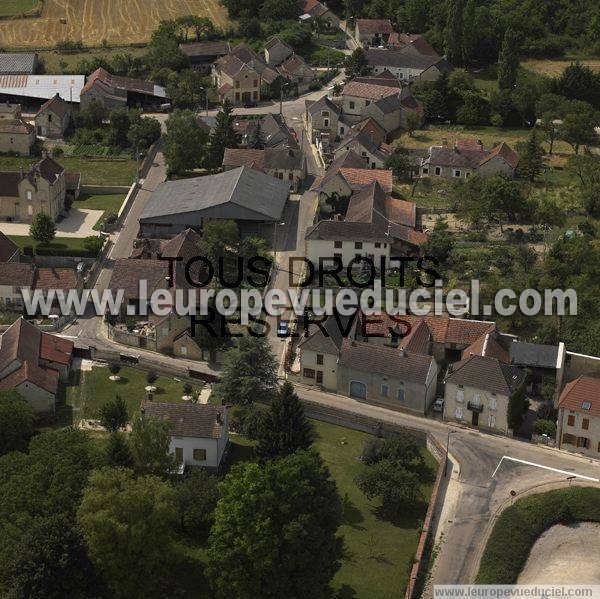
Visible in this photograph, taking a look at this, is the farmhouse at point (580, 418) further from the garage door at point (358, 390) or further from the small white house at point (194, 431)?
the small white house at point (194, 431)

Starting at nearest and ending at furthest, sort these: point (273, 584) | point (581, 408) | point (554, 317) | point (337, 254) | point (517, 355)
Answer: point (273, 584), point (581, 408), point (517, 355), point (554, 317), point (337, 254)

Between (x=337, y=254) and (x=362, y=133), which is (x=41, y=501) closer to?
(x=337, y=254)

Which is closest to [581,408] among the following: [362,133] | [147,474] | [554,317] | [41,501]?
[554,317]

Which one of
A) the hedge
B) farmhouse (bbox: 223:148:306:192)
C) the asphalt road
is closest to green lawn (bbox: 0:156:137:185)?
farmhouse (bbox: 223:148:306:192)

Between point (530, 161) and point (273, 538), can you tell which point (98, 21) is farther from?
point (273, 538)

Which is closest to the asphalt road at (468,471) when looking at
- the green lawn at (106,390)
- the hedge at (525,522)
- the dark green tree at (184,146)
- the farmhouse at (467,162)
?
A: the hedge at (525,522)

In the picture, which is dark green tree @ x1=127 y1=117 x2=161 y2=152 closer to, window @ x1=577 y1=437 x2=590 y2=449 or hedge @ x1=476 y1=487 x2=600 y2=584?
window @ x1=577 y1=437 x2=590 y2=449

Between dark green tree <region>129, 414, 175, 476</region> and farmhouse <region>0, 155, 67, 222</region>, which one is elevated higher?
farmhouse <region>0, 155, 67, 222</region>
